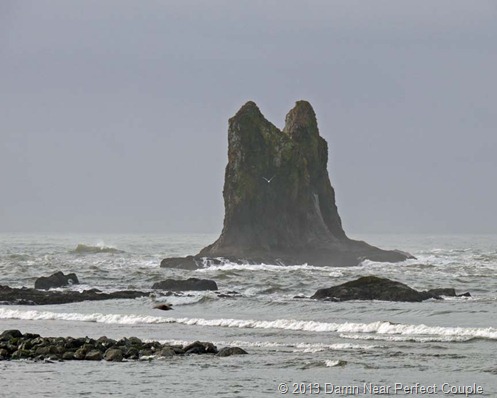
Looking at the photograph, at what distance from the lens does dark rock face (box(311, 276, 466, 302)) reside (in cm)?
5072

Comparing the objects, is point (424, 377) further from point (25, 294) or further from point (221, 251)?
point (221, 251)

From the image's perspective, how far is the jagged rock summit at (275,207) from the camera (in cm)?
9681

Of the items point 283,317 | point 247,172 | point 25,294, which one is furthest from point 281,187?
point 283,317

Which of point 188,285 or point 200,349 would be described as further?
point 188,285

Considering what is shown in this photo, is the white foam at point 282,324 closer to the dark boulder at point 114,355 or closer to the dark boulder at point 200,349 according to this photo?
the dark boulder at point 200,349

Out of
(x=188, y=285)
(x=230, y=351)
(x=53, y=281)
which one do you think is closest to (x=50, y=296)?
(x=188, y=285)

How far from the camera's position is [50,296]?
2112 inches

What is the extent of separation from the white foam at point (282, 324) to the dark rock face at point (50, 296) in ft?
15.7

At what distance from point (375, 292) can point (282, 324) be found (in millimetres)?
13212

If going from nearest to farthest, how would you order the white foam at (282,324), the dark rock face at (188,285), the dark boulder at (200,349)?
the dark boulder at (200,349), the white foam at (282,324), the dark rock face at (188,285)

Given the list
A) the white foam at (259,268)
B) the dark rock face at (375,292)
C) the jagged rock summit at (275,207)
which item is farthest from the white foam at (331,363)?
the jagged rock summit at (275,207)

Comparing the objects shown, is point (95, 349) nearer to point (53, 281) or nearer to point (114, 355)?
point (114, 355)

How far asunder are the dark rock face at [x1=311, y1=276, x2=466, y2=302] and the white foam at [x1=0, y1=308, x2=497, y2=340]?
11305mm

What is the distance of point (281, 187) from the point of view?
102 metres
